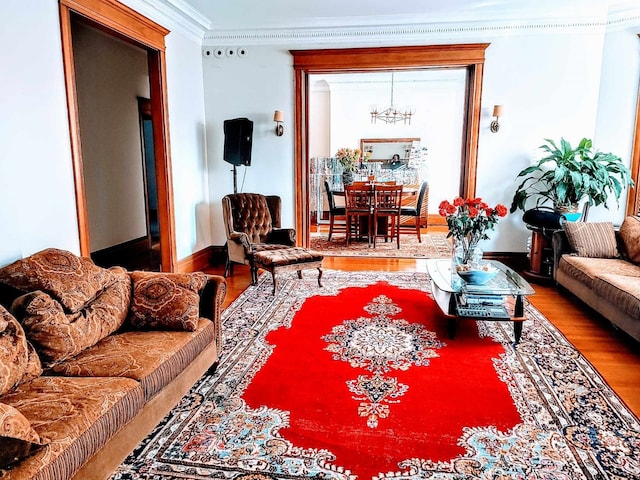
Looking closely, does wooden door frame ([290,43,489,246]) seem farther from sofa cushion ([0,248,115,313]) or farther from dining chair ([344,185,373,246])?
sofa cushion ([0,248,115,313])

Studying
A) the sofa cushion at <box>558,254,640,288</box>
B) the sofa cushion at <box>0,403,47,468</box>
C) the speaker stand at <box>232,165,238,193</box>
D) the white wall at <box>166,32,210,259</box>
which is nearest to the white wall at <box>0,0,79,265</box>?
the sofa cushion at <box>0,403,47,468</box>

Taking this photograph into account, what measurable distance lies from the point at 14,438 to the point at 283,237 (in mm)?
3775

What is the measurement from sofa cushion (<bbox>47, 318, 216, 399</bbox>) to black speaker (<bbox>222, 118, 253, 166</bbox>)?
3231 mm

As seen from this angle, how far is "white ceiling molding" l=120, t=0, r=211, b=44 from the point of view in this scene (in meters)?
4.14

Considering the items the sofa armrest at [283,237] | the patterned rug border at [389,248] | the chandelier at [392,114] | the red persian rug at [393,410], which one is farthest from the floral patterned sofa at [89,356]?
the chandelier at [392,114]

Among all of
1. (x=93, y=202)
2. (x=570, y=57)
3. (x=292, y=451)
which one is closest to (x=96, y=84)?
(x=93, y=202)

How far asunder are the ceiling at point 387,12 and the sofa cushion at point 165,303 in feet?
11.2

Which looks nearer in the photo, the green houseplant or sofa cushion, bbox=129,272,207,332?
sofa cushion, bbox=129,272,207,332

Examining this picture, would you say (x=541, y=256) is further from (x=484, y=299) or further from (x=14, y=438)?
(x=14, y=438)

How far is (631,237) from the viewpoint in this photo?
3859 mm

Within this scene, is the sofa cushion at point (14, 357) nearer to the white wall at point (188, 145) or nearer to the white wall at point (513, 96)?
the white wall at point (188, 145)

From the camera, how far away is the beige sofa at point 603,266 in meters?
3.07

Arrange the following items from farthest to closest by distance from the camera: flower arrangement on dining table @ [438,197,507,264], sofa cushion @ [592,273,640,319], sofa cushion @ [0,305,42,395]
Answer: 1. flower arrangement on dining table @ [438,197,507,264]
2. sofa cushion @ [592,273,640,319]
3. sofa cushion @ [0,305,42,395]

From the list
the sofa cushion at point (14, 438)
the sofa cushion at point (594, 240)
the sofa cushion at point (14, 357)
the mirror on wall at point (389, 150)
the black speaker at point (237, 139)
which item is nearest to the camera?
the sofa cushion at point (14, 438)
